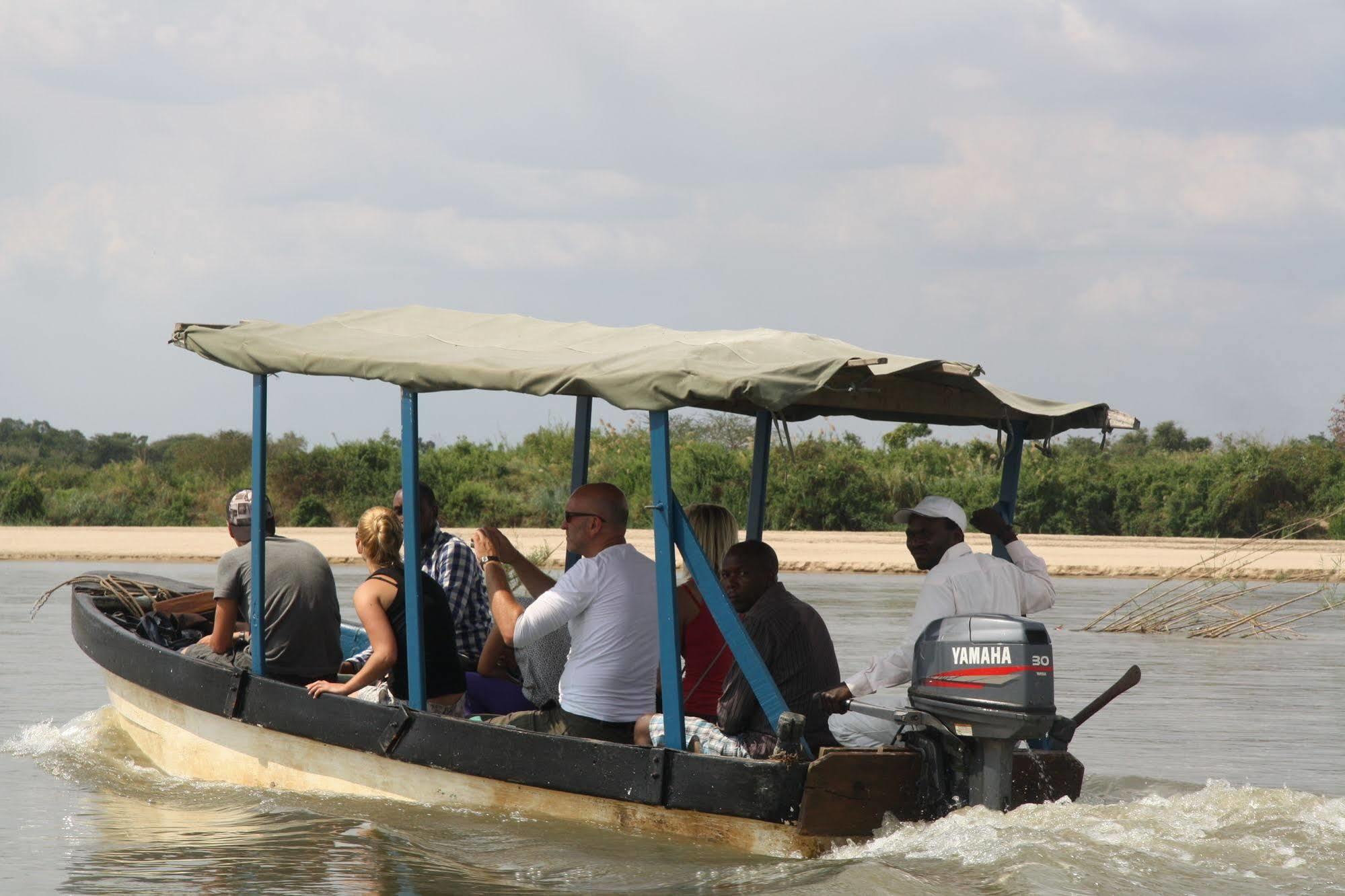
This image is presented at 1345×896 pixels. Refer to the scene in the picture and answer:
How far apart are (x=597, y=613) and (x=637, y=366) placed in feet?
3.16

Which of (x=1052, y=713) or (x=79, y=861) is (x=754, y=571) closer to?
(x=1052, y=713)

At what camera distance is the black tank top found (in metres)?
6.26

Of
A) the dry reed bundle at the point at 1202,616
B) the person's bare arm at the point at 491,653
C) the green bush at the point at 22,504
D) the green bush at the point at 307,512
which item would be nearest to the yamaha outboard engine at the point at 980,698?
the person's bare arm at the point at 491,653

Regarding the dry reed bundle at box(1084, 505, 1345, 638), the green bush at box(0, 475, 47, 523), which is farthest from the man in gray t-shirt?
the green bush at box(0, 475, 47, 523)

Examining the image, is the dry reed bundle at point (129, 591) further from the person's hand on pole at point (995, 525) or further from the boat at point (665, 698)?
the person's hand on pole at point (995, 525)

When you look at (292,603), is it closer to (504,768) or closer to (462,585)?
(462,585)

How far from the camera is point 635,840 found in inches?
225

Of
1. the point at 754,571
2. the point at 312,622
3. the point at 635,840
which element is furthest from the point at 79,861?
the point at 754,571

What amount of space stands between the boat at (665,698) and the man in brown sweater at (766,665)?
14cm

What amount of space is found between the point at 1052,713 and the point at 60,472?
33.6m

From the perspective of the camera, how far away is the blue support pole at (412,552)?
19.9 ft

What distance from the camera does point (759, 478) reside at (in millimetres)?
7328

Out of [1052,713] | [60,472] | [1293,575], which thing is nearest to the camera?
[1052,713]

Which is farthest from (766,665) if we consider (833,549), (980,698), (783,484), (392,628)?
(783,484)
